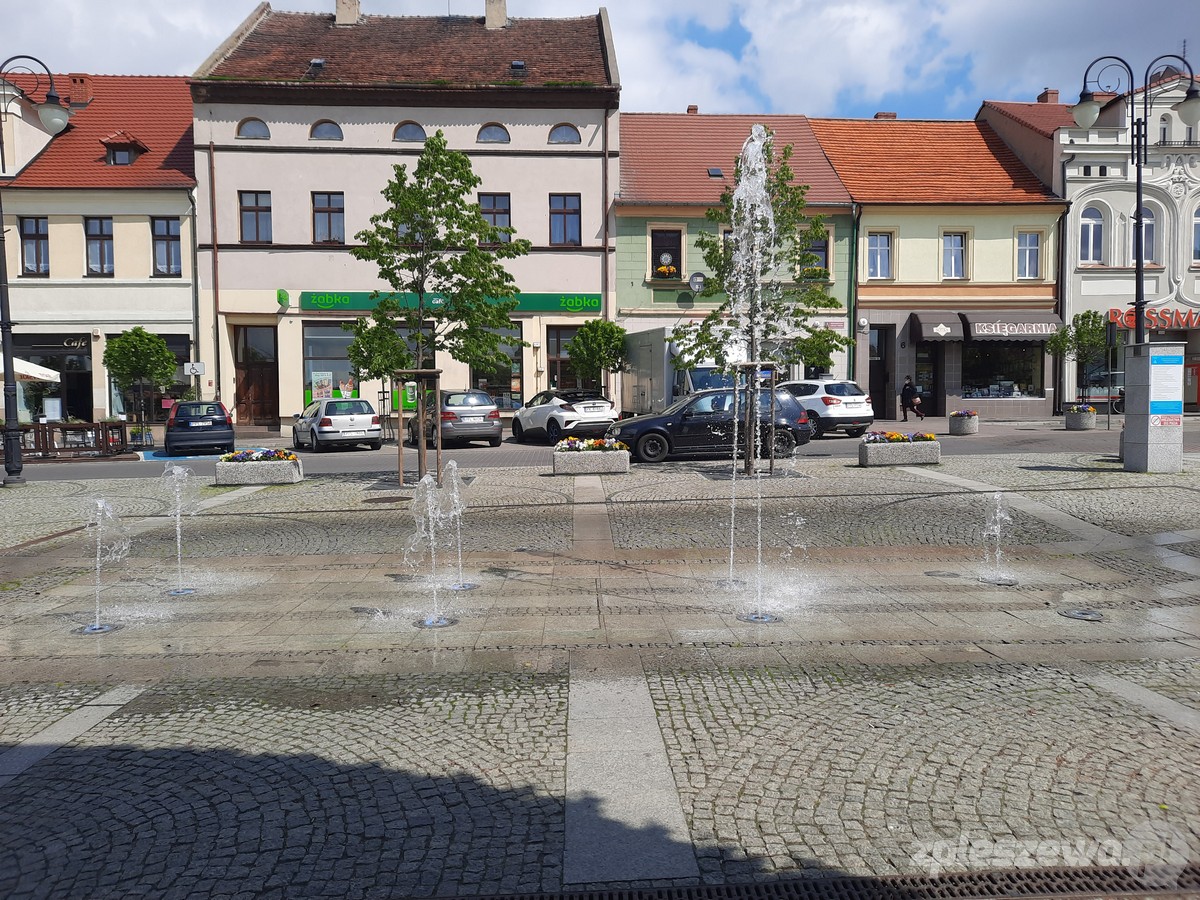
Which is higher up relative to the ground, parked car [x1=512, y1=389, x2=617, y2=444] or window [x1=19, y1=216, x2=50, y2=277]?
window [x1=19, y1=216, x2=50, y2=277]

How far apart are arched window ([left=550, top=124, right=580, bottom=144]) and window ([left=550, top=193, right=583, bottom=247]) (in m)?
1.85

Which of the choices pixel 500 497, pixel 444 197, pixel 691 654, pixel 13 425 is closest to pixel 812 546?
pixel 691 654

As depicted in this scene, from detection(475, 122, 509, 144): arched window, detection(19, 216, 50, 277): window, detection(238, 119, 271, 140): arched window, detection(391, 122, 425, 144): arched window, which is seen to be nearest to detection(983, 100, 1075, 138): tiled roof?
detection(475, 122, 509, 144): arched window

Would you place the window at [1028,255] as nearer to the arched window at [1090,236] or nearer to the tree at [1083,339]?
Answer: the arched window at [1090,236]

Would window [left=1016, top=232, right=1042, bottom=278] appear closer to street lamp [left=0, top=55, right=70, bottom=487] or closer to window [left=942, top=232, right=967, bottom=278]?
window [left=942, top=232, right=967, bottom=278]

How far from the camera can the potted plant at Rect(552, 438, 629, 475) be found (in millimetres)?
16500

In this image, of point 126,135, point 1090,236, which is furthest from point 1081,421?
point 126,135

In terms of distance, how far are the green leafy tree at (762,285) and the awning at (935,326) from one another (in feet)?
56.8

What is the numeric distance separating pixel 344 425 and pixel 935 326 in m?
20.7

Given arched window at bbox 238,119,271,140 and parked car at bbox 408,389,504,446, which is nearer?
parked car at bbox 408,389,504,446

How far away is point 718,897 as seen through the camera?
330cm

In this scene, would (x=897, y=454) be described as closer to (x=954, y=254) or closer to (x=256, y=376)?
(x=954, y=254)

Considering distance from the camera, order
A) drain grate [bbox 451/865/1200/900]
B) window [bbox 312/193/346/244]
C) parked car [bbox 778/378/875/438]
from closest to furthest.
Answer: drain grate [bbox 451/865/1200/900] < parked car [bbox 778/378/875/438] < window [bbox 312/193/346/244]

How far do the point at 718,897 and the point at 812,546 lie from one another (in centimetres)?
724
